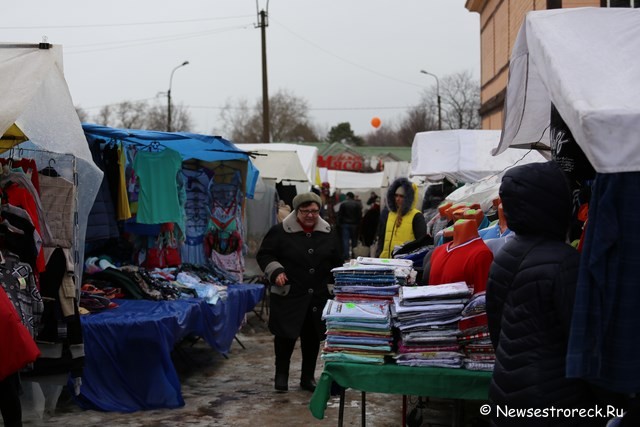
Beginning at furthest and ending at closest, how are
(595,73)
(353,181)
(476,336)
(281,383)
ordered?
1. (353,181)
2. (281,383)
3. (476,336)
4. (595,73)

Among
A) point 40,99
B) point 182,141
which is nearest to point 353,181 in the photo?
point 182,141

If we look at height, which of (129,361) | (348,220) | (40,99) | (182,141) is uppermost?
(40,99)

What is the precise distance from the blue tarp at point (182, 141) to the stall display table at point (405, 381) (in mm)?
4307

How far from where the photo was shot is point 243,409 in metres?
7.07

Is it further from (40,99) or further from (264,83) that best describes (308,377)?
(264,83)

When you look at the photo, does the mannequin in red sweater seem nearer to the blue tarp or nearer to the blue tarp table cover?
the blue tarp table cover

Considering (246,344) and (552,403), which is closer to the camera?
(552,403)

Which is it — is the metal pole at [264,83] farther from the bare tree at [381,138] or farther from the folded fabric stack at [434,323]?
the bare tree at [381,138]

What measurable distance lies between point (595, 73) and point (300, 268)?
4.34 metres

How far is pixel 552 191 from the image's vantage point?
3.44 metres

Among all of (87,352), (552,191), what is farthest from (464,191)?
(552,191)

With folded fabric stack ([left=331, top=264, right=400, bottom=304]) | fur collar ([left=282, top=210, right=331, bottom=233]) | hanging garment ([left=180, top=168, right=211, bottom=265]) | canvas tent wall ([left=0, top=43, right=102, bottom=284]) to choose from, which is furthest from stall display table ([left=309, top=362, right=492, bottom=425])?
hanging garment ([left=180, top=168, right=211, bottom=265])

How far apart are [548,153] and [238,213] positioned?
19.2 ft

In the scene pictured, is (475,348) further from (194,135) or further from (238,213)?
(238,213)
